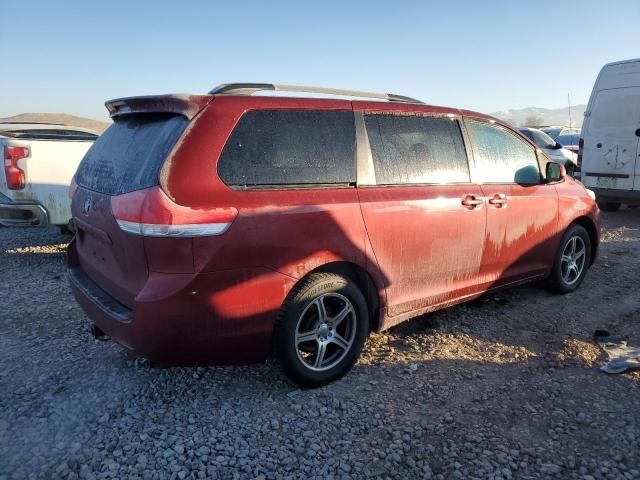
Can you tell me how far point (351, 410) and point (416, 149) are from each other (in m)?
1.85

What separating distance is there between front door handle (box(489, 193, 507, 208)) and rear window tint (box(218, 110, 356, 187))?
1.37 meters

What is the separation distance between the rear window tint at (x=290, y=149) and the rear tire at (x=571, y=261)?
2.69 m

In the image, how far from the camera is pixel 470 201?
147 inches

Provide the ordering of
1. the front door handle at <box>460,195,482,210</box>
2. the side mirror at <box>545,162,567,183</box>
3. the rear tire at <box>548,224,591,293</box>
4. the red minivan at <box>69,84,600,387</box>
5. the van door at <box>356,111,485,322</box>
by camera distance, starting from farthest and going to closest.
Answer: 1. the rear tire at <box>548,224,591,293</box>
2. the side mirror at <box>545,162,567,183</box>
3. the front door handle at <box>460,195,482,210</box>
4. the van door at <box>356,111,485,322</box>
5. the red minivan at <box>69,84,600,387</box>

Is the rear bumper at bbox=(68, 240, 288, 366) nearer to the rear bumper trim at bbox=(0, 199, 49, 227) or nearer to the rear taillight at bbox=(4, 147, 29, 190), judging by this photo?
the rear bumper trim at bbox=(0, 199, 49, 227)

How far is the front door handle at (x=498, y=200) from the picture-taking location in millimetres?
3912

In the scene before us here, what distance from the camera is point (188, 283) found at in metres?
2.52

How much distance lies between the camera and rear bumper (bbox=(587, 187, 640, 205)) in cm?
849

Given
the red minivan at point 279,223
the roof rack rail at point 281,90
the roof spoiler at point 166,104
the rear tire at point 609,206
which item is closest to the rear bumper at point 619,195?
the rear tire at point 609,206

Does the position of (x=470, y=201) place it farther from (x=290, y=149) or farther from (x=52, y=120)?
(x=52, y=120)

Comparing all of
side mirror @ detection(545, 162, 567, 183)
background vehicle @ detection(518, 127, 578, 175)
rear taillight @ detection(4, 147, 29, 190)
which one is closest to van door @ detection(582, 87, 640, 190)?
background vehicle @ detection(518, 127, 578, 175)

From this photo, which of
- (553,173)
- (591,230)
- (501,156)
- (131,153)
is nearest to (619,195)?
(591,230)

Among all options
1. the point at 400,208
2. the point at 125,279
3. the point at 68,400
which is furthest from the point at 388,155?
the point at 68,400

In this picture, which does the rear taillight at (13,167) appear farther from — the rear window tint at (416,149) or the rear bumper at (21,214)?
the rear window tint at (416,149)
